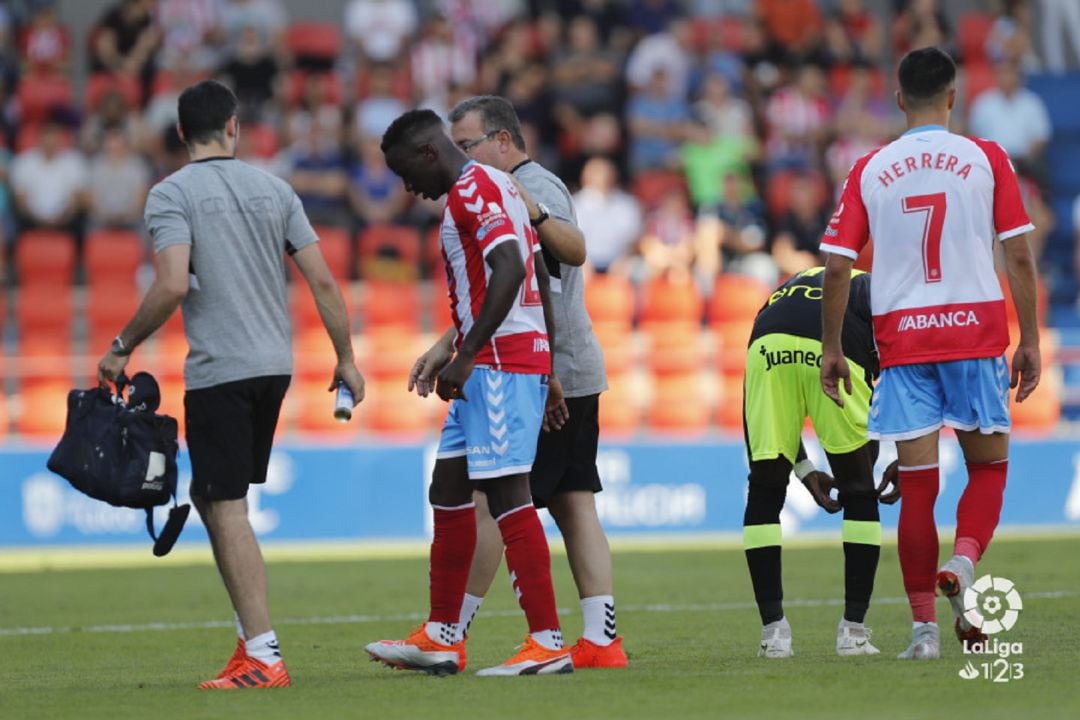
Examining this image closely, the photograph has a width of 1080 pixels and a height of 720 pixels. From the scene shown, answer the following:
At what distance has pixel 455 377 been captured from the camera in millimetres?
6984

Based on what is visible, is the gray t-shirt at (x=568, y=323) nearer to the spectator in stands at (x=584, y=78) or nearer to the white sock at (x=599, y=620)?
the white sock at (x=599, y=620)

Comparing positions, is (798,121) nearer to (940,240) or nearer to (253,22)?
(253,22)

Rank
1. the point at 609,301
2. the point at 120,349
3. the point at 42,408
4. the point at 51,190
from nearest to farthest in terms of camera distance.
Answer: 1. the point at 120,349
2. the point at 42,408
3. the point at 609,301
4. the point at 51,190

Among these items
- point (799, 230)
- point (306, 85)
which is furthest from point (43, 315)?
point (799, 230)

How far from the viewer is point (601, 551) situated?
7844 mm

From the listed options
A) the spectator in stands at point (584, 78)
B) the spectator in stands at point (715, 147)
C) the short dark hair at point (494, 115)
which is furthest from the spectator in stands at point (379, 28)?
the short dark hair at point (494, 115)

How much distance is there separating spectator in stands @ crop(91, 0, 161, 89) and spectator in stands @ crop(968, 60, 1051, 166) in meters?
9.07

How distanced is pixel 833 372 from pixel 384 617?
13.1 ft

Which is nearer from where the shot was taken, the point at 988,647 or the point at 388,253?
the point at 988,647

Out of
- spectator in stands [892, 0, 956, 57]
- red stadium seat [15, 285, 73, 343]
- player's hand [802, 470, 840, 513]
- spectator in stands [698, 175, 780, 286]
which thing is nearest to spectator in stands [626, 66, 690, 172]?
spectator in stands [698, 175, 780, 286]

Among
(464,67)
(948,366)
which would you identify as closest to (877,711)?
(948,366)

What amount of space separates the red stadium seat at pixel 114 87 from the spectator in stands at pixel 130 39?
85 millimetres

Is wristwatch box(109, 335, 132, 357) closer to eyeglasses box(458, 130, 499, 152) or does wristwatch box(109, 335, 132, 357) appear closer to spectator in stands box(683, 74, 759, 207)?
eyeglasses box(458, 130, 499, 152)

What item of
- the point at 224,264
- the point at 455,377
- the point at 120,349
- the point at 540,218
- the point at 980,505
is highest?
the point at 540,218
